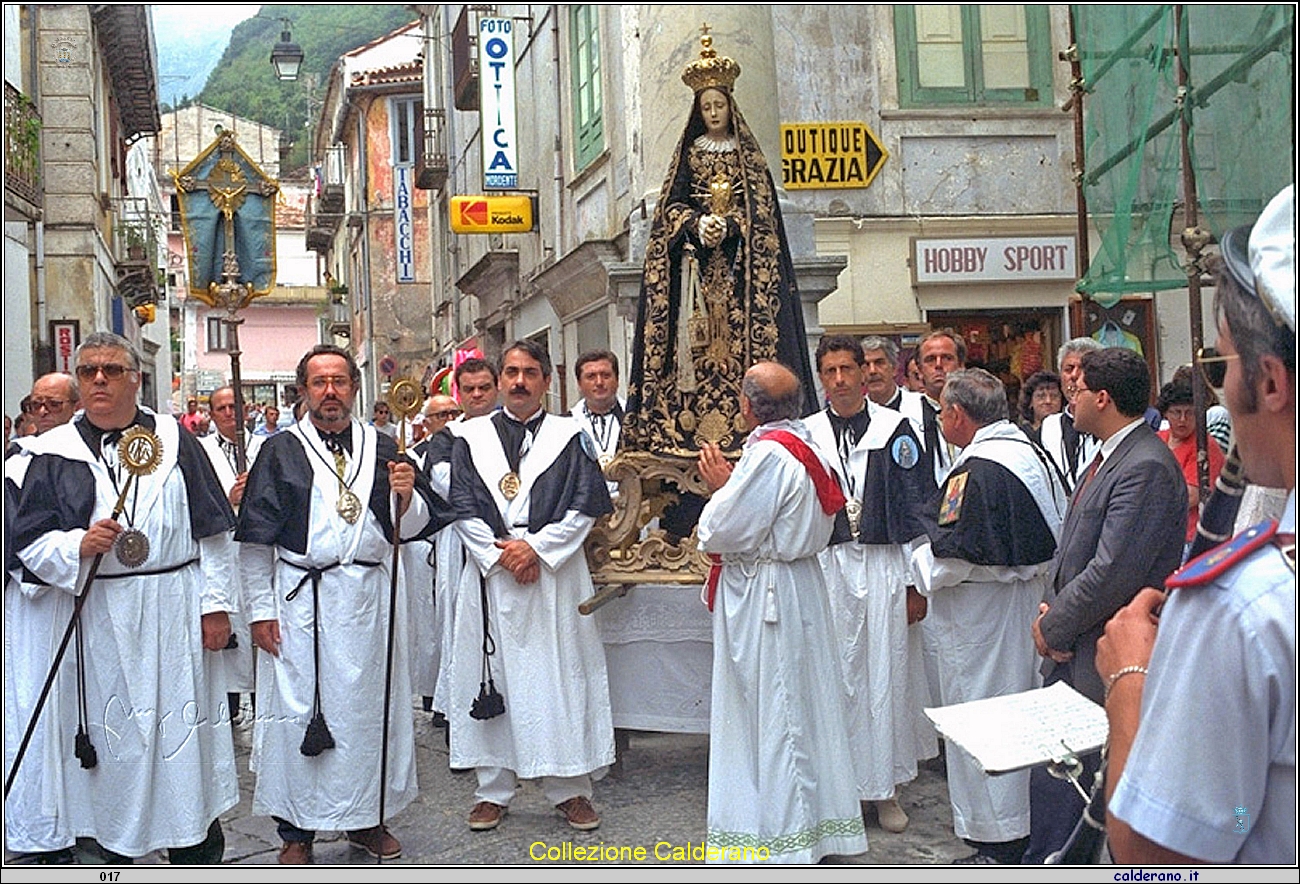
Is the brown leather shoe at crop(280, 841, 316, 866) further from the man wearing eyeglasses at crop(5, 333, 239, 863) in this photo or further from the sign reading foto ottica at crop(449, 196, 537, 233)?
the sign reading foto ottica at crop(449, 196, 537, 233)

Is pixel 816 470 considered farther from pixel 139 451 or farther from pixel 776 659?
pixel 139 451

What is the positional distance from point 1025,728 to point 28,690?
352 centimetres

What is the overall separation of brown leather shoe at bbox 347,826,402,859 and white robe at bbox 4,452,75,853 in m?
0.98

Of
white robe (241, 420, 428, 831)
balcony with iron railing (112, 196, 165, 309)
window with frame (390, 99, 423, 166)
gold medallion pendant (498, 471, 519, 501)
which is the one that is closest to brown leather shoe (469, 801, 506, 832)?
white robe (241, 420, 428, 831)

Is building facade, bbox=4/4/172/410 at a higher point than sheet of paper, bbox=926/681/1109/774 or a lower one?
higher

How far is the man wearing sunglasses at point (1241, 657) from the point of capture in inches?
64.9

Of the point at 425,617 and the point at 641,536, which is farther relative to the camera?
the point at 425,617

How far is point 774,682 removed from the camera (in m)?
4.41

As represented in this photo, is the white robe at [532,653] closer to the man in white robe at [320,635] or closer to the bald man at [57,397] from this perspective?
the man in white robe at [320,635]

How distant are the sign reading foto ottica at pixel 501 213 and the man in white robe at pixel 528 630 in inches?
471

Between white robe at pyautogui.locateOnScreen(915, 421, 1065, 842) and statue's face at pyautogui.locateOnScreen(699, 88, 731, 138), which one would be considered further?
statue's face at pyautogui.locateOnScreen(699, 88, 731, 138)

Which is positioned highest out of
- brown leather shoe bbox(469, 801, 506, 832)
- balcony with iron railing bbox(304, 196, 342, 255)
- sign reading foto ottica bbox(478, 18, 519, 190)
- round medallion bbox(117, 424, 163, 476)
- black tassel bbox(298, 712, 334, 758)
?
balcony with iron railing bbox(304, 196, 342, 255)

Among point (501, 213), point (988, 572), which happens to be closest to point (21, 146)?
point (501, 213)

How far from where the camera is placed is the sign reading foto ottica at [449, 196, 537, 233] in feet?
56.0
